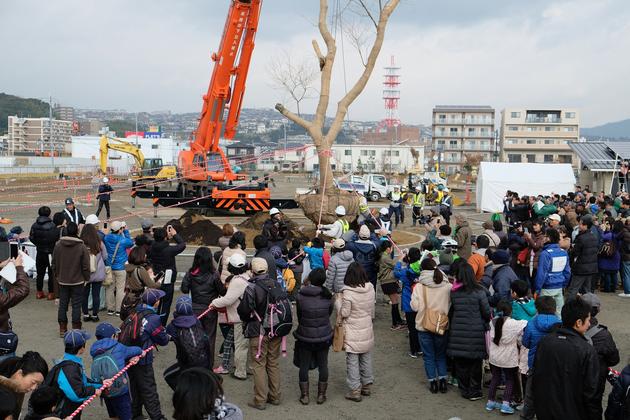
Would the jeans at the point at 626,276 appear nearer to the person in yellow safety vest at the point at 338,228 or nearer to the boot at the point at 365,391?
the person in yellow safety vest at the point at 338,228

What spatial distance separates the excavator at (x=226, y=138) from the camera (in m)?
20.6

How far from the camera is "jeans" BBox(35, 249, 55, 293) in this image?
10318 millimetres

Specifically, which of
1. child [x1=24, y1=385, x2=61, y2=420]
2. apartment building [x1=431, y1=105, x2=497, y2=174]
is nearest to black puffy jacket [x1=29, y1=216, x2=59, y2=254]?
child [x1=24, y1=385, x2=61, y2=420]

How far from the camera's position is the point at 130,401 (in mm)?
5523

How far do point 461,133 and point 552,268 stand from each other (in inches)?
3336

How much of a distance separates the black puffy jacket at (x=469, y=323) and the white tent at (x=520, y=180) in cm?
2000

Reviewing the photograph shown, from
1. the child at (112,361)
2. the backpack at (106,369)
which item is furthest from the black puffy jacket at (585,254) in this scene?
the backpack at (106,369)

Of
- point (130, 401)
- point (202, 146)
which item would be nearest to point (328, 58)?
point (202, 146)

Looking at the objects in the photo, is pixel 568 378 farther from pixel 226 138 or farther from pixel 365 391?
pixel 226 138

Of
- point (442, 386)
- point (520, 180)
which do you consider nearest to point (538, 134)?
point (520, 180)

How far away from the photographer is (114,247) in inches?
365

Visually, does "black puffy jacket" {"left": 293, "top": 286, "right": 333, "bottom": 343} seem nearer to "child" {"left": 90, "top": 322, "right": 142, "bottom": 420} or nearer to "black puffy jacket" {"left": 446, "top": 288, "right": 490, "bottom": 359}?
"black puffy jacket" {"left": 446, "top": 288, "right": 490, "bottom": 359}

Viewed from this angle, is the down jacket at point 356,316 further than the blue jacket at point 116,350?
Yes

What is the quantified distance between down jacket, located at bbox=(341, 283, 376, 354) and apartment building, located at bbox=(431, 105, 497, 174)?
8449cm
